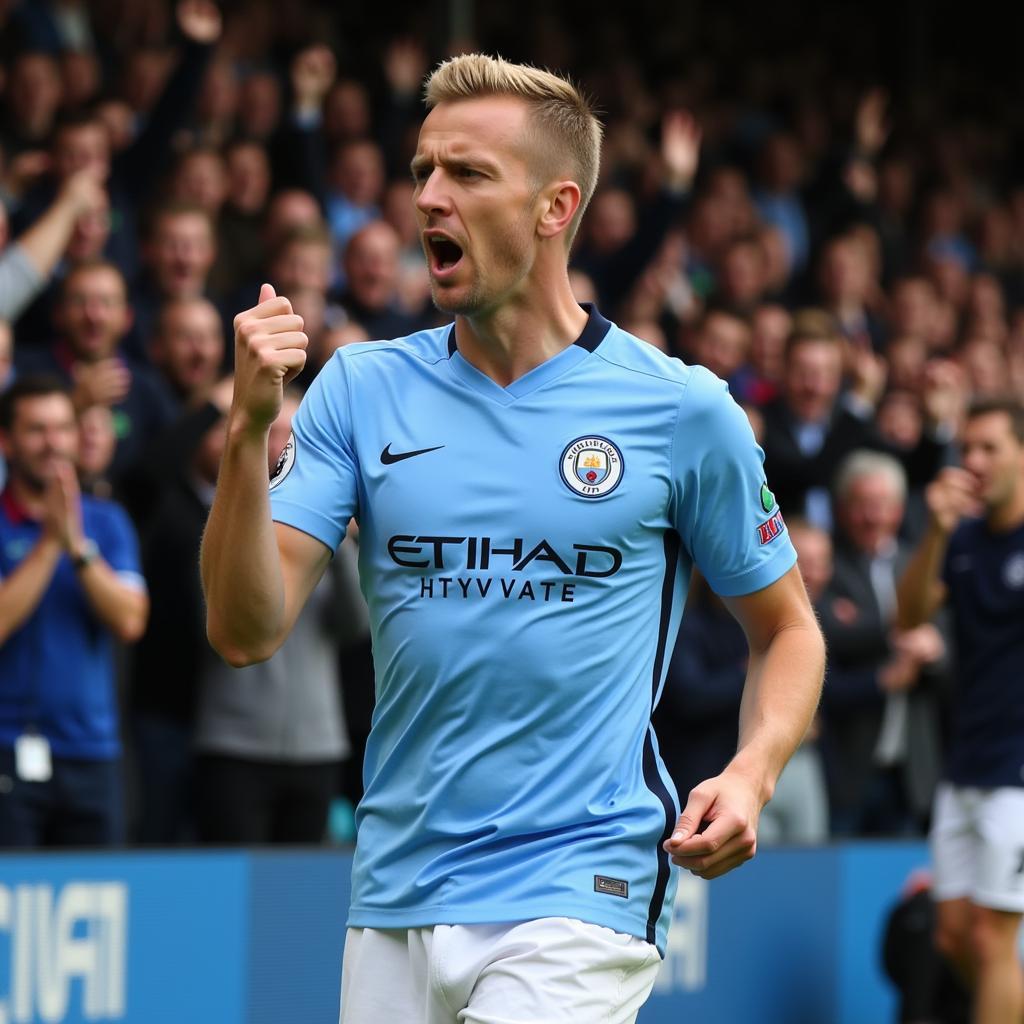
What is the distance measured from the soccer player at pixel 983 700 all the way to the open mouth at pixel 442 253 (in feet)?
14.9

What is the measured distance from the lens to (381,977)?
3.27 m

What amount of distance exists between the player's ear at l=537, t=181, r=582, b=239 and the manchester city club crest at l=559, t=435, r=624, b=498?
0.38m

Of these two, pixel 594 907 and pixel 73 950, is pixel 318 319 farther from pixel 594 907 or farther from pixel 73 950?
pixel 594 907

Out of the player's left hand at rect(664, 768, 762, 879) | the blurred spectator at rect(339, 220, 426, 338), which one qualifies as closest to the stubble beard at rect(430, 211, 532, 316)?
the player's left hand at rect(664, 768, 762, 879)

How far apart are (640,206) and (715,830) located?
9.12m

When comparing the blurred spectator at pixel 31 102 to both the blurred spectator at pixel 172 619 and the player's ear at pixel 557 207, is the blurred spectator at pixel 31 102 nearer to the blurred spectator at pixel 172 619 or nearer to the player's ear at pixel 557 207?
the blurred spectator at pixel 172 619

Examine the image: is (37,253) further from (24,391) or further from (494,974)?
(494,974)

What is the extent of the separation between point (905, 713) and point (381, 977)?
622cm

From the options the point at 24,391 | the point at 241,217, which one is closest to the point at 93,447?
the point at 24,391

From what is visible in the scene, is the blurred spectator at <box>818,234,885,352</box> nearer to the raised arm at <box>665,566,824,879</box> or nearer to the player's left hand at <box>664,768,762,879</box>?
the raised arm at <box>665,566,824,879</box>

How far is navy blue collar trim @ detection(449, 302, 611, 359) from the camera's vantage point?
11.6 feet

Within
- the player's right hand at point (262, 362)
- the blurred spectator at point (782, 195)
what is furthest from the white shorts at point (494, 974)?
the blurred spectator at point (782, 195)

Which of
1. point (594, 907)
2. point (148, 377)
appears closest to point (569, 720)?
point (594, 907)

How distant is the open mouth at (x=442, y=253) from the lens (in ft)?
10.9
